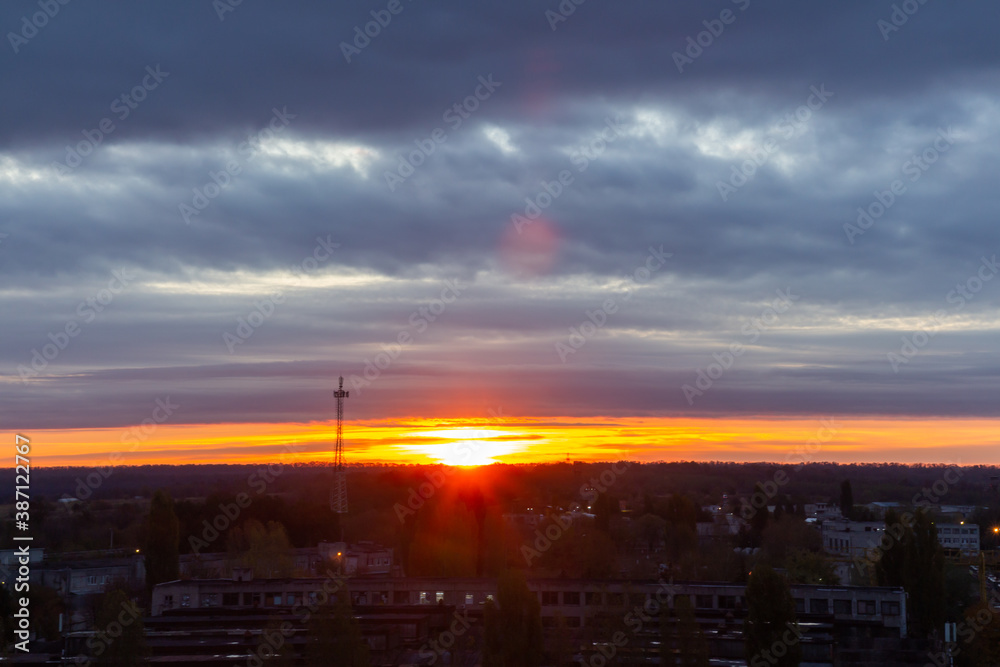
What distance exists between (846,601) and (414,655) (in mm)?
25429

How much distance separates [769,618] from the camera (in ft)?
104

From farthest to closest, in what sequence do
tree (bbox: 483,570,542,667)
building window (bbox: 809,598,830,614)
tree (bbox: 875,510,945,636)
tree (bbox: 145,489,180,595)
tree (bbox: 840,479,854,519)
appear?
tree (bbox: 840,479,854,519) → tree (bbox: 145,489,180,595) → building window (bbox: 809,598,830,614) → tree (bbox: 875,510,945,636) → tree (bbox: 483,570,542,667)

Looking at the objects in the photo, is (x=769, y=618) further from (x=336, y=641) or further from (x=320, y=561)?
(x=320, y=561)

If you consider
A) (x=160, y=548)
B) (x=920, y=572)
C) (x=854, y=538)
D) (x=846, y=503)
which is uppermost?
(x=160, y=548)

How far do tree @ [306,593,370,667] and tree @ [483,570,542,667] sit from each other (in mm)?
4362

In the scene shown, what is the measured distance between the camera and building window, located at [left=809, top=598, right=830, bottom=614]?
5006cm

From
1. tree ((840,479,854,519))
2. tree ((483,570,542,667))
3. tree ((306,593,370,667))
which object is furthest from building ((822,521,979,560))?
tree ((306,593,370,667))

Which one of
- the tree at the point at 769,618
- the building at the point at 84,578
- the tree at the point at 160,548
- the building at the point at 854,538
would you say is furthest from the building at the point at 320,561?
the building at the point at 854,538

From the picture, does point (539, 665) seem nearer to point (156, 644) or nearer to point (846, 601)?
point (156, 644)

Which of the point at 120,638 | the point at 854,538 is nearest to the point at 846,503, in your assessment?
the point at 854,538

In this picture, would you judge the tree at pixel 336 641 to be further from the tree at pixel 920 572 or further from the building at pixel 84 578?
the tree at pixel 920 572

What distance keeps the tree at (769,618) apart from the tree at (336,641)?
43.7 feet

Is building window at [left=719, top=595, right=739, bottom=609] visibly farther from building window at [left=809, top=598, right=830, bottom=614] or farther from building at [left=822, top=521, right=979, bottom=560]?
building at [left=822, top=521, right=979, bottom=560]

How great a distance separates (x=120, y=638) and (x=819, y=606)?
37.0 m
